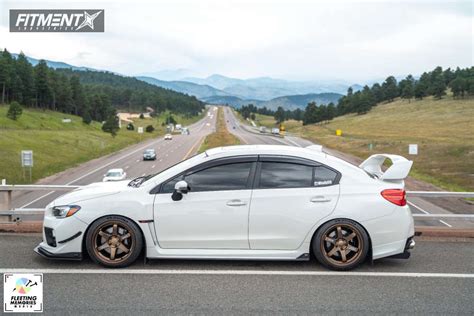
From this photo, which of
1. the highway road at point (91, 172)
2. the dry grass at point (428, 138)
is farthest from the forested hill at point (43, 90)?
the dry grass at point (428, 138)

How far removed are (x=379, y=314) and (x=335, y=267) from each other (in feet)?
4.18

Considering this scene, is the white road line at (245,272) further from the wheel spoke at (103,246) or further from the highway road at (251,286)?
the wheel spoke at (103,246)

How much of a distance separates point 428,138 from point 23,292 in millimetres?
79734

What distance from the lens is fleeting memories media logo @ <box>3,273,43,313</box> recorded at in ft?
15.0

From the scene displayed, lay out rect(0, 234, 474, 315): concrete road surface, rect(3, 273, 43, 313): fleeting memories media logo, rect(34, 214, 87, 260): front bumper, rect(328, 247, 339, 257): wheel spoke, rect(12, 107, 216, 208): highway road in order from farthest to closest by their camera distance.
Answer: rect(12, 107, 216, 208): highway road → rect(328, 247, 339, 257): wheel spoke → rect(34, 214, 87, 260): front bumper → rect(0, 234, 474, 315): concrete road surface → rect(3, 273, 43, 313): fleeting memories media logo

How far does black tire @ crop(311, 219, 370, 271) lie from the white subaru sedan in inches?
0.5

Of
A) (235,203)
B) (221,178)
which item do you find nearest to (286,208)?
(235,203)

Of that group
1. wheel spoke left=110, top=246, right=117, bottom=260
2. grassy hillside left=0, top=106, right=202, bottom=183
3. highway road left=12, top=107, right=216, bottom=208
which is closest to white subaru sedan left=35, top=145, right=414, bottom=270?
wheel spoke left=110, top=246, right=117, bottom=260

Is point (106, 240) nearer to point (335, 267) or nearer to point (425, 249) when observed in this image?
point (335, 267)

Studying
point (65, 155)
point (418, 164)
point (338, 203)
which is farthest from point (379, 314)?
point (65, 155)

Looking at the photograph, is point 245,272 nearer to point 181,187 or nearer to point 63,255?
point 181,187

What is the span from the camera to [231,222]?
5.83 metres

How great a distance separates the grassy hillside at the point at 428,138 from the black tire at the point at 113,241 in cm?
3013

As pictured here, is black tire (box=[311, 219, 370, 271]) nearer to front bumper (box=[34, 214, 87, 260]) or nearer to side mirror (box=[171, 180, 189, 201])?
side mirror (box=[171, 180, 189, 201])
